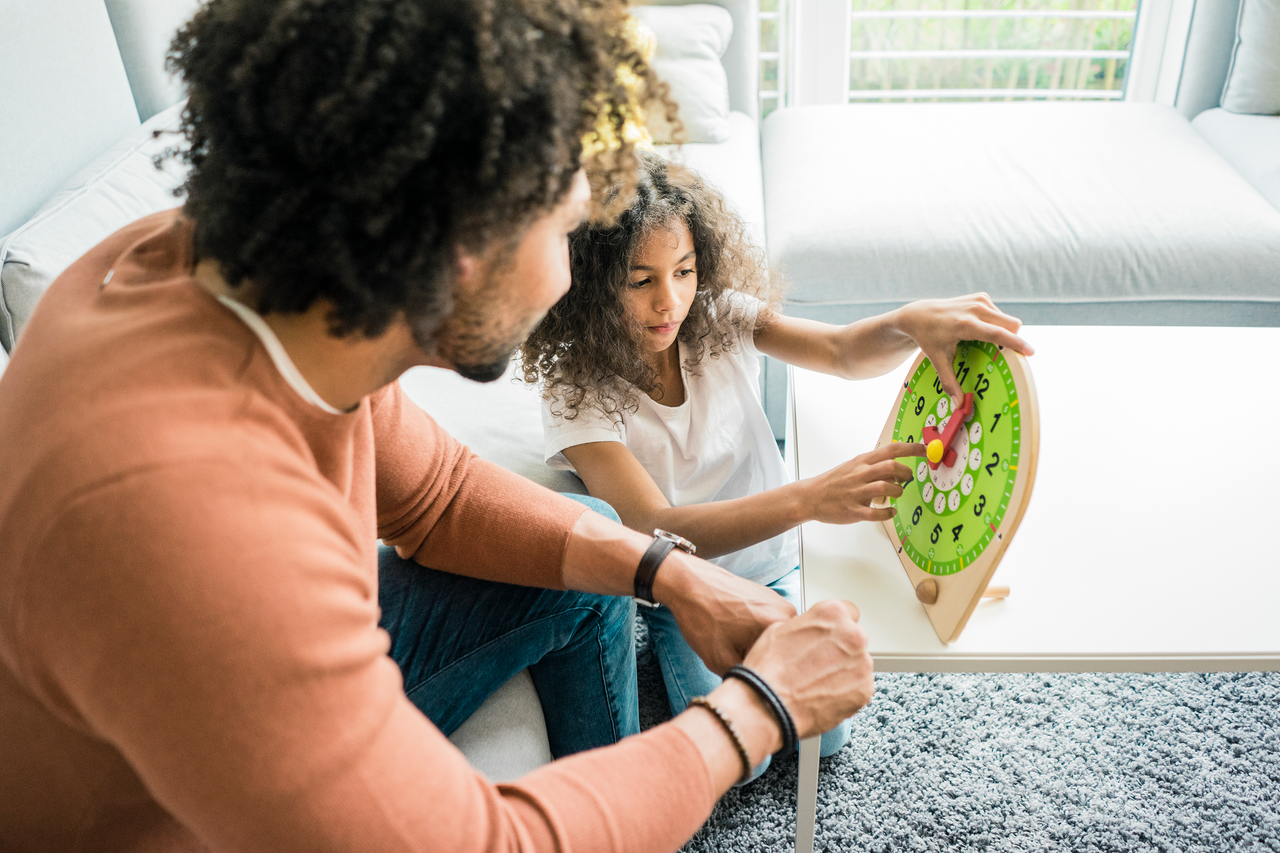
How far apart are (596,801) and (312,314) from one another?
41 cm

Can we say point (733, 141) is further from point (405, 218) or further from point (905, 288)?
point (405, 218)

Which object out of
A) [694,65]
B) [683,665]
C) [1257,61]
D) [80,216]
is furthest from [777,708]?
[1257,61]

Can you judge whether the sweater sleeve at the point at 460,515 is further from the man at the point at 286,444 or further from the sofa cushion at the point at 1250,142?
the sofa cushion at the point at 1250,142

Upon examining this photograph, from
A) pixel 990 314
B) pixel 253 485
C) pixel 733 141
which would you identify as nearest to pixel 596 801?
pixel 253 485

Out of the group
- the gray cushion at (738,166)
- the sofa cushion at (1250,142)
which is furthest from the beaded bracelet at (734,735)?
the sofa cushion at (1250,142)

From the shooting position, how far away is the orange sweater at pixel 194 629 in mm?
494

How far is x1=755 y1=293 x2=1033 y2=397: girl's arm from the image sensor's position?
93 cm

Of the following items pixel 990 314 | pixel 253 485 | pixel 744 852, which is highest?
pixel 253 485

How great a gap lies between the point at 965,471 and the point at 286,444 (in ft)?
2.06

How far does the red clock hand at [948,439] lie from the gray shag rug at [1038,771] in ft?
2.07

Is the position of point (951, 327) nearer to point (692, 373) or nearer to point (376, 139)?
point (692, 373)

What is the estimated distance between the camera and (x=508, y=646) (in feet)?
3.21

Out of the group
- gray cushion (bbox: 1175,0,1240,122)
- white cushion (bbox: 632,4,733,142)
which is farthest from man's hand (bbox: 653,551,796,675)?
gray cushion (bbox: 1175,0,1240,122)

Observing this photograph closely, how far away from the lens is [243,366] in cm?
59
